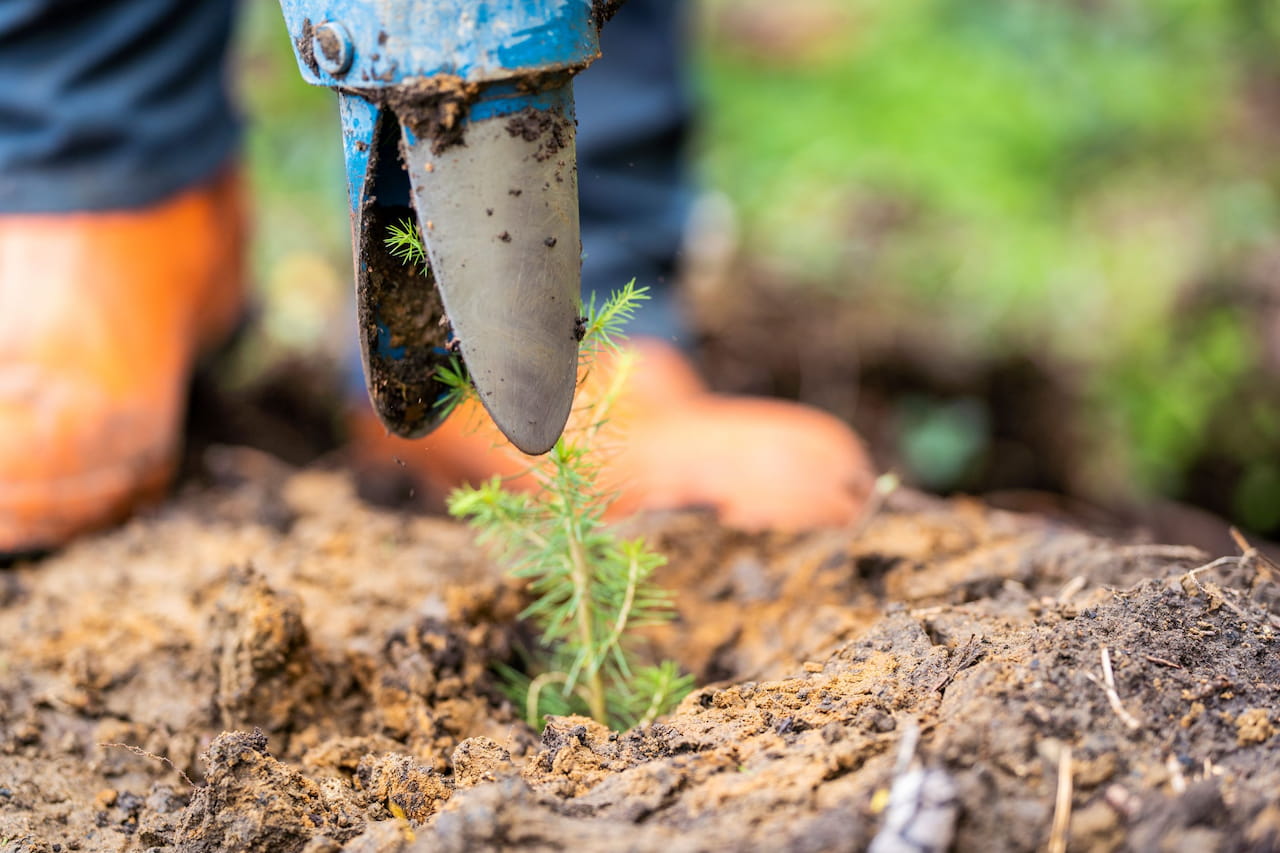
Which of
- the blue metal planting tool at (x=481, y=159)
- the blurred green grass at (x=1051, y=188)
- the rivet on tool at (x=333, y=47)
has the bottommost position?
the blurred green grass at (x=1051, y=188)

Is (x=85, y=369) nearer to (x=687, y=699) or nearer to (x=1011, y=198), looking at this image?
(x=687, y=699)

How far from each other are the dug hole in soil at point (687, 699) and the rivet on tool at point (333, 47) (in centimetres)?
66

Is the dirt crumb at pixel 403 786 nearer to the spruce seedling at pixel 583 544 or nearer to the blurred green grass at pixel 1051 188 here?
the spruce seedling at pixel 583 544

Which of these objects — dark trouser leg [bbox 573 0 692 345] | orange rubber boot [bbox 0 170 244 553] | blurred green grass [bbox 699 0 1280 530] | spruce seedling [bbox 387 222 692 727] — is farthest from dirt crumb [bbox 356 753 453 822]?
blurred green grass [bbox 699 0 1280 530]

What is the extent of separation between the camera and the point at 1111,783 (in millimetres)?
885

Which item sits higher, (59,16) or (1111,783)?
(59,16)

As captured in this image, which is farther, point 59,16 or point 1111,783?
point 59,16

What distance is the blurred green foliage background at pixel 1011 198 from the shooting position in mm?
3080

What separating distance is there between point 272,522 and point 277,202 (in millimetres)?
2146

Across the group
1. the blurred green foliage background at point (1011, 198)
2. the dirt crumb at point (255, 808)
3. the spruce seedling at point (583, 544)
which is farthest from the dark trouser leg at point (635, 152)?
the dirt crumb at point (255, 808)

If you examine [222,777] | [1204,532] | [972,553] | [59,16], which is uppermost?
[59,16]

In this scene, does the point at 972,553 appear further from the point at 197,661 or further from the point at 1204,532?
the point at 1204,532

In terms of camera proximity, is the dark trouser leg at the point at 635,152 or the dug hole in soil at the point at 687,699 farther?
the dark trouser leg at the point at 635,152

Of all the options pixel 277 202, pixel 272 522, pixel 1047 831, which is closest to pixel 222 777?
pixel 1047 831
